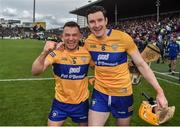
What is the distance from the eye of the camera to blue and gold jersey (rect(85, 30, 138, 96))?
557cm

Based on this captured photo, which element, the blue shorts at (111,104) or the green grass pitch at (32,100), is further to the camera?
the green grass pitch at (32,100)

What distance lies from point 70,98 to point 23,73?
43.8 feet

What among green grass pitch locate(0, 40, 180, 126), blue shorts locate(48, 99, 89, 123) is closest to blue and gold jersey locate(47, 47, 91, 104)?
blue shorts locate(48, 99, 89, 123)

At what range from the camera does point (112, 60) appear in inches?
219

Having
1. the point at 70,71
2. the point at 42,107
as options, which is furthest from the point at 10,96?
the point at 70,71

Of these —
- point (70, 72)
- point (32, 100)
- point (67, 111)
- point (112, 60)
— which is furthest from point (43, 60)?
point (32, 100)

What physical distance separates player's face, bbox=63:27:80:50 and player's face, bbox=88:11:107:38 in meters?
0.21

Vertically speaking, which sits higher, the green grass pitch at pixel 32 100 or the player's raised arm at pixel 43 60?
the player's raised arm at pixel 43 60

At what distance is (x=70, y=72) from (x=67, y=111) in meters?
0.53

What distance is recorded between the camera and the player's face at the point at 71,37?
215 inches

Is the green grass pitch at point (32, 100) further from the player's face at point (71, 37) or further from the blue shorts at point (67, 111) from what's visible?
the player's face at point (71, 37)

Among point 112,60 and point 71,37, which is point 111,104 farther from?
point 71,37

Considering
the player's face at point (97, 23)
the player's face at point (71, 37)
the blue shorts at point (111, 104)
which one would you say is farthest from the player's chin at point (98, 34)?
the blue shorts at point (111, 104)

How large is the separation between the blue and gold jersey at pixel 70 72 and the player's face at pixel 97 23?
33cm
